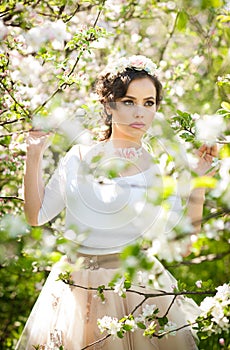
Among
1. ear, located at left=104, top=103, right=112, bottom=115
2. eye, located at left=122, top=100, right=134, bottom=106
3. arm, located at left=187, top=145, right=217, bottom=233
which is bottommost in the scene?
arm, located at left=187, top=145, right=217, bottom=233

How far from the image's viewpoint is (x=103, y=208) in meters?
1.99

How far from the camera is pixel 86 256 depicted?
6.72 feet

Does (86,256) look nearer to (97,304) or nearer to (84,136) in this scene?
(97,304)

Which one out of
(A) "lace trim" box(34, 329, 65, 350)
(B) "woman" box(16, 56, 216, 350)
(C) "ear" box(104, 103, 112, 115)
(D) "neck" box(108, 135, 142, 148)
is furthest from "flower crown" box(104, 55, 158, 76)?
(A) "lace trim" box(34, 329, 65, 350)

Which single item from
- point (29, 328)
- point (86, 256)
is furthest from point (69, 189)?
point (29, 328)

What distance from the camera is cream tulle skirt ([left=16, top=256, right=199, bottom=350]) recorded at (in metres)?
2.03

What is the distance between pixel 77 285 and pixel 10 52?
3.17 ft

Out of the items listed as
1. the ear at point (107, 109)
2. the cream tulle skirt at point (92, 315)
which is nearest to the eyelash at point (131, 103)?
the ear at point (107, 109)

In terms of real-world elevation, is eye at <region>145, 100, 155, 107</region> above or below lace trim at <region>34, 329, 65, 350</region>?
above

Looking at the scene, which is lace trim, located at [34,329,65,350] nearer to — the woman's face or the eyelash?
the woman's face

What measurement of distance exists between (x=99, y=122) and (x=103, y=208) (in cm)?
41

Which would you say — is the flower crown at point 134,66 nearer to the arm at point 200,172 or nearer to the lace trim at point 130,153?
the lace trim at point 130,153

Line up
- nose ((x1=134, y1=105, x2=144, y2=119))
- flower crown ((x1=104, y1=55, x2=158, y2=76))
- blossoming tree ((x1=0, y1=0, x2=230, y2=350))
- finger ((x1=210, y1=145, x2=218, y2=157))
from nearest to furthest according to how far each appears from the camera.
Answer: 1. blossoming tree ((x1=0, y1=0, x2=230, y2=350))
2. finger ((x1=210, y1=145, x2=218, y2=157))
3. nose ((x1=134, y1=105, x2=144, y2=119))
4. flower crown ((x1=104, y1=55, x2=158, y2=76))

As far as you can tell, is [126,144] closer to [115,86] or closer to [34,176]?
[115,86]
